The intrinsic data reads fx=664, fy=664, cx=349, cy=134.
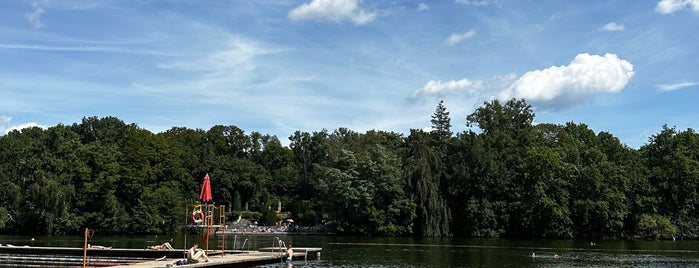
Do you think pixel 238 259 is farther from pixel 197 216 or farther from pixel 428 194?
pixel 428 194

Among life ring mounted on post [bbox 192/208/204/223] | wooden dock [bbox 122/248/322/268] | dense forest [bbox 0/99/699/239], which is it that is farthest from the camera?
dense forest [bbox 0/99/699/239]

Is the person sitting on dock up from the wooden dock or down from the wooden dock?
up

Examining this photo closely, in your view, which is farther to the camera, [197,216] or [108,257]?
[108,257]

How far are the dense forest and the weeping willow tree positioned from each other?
12 centimetres

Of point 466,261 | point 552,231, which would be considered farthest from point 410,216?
point 466,261

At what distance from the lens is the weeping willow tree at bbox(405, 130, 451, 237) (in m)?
66.9

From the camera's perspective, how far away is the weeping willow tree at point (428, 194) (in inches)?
2633

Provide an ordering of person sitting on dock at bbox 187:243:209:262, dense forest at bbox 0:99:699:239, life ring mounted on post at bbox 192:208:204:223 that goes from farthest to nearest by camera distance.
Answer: dense forest at bbox 0:99:699:239 < life ring mounted on post at bbox 192:208:204:223 < person sitting on dock at bbox 187:243:209:262

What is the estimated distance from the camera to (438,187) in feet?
228

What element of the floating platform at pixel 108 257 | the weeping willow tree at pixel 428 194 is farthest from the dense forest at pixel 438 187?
the floating platform at pixel 108 257

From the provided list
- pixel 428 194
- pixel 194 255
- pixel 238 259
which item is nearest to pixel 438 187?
pixel 428 194

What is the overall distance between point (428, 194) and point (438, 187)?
2.23m

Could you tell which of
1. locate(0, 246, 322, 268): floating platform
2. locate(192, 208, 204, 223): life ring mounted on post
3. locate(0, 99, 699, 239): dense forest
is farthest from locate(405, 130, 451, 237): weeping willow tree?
locate(192, 208, 204, 223): life ring mounted on post

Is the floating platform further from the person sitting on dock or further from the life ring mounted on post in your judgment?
the life ring mounted on post
